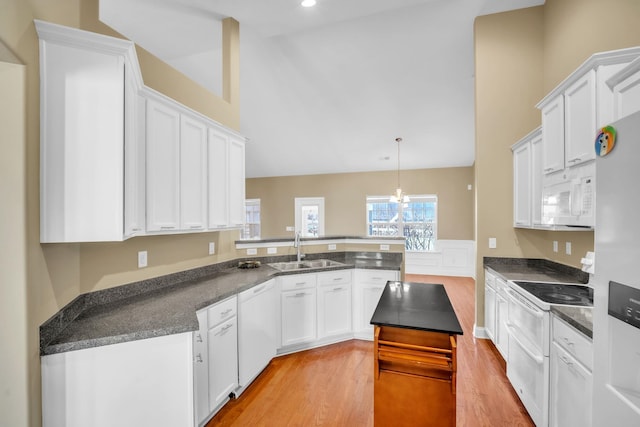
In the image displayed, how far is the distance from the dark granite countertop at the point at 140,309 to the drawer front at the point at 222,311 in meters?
0.05

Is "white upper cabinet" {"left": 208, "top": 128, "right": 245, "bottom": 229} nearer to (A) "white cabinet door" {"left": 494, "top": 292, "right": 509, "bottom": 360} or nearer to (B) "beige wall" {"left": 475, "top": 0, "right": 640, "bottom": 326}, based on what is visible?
(A) "white cabinet door" {"left": 494, "top": 292, "right": 509, "bottom": 360}

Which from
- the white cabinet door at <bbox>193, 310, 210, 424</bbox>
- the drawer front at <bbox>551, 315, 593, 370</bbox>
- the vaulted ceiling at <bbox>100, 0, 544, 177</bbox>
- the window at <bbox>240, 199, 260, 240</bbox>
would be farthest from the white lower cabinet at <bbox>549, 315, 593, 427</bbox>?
the window at <bbox>240, 199, 260, 240</bbox>

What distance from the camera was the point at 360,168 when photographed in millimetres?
7590

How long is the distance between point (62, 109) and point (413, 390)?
7.89 feet

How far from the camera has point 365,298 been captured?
3344 millimetres

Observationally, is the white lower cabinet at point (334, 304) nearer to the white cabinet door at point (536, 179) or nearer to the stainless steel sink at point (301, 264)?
the stainless steel sink at point (301, 264)

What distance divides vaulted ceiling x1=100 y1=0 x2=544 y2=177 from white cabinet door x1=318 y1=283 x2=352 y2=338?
3.22m

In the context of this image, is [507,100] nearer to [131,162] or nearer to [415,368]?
[415,368]

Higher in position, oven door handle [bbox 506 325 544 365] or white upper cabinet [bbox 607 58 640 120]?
white upper cabinet [bbox 607 58 640 120]

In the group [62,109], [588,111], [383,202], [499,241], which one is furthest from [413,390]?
[383,202]

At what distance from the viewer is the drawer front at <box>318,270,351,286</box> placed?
3.16 metres

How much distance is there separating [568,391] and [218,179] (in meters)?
2.95

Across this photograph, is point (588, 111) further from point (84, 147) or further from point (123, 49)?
point (84, 147)

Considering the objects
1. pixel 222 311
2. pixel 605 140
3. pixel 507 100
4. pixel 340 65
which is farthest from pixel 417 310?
pixel 340 65
